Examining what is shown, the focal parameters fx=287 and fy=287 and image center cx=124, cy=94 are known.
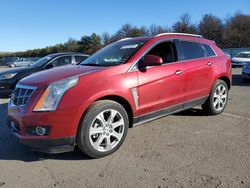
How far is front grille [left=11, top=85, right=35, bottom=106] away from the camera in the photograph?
3.77 metres

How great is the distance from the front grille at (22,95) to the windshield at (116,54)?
125 centimetres

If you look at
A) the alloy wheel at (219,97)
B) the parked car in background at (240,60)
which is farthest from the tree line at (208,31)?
the alloy wheel at (219,97)

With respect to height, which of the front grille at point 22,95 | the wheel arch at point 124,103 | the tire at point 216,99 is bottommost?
the tire at point 216,99

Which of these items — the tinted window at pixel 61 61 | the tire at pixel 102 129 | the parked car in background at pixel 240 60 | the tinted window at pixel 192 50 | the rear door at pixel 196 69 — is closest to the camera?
the tire at pixel 102 129

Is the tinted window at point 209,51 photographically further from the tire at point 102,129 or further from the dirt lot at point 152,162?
the tire at point 102,129

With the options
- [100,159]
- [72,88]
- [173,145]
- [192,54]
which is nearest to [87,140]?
[100,159]

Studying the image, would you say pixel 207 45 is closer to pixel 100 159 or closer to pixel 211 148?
pixel 211 148

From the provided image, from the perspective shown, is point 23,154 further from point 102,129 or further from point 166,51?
point 166,51

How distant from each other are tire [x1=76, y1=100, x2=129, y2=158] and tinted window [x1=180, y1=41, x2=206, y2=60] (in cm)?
192

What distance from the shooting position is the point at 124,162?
3.72 m

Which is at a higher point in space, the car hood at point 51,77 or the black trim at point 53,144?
the car hood at point 51,77

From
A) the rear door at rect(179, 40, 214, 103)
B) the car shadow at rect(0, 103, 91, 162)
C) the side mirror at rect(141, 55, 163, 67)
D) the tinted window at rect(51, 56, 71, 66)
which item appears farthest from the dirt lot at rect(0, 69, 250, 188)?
the tinted window at rect(51, 56, 71, 66)

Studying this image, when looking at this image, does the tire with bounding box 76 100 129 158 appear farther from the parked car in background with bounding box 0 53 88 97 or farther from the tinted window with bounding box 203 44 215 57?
the parked car in background with bounding box 0 53 88 97

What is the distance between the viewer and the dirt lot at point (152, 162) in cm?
322
